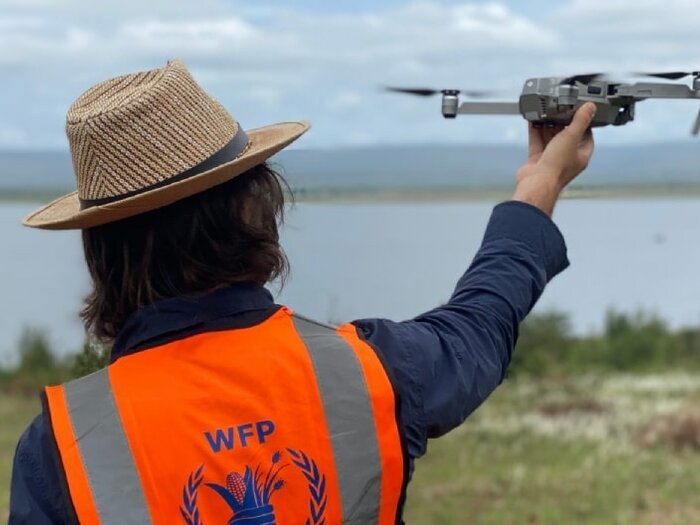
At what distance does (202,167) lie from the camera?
1.86 m

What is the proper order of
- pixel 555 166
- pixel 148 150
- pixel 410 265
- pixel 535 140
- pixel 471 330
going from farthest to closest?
1. pixel 410 265
2. pixel 535 140
3. pixel 555 166
4. pixel 471 330
5. pixel 148 150

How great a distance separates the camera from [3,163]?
237 inches

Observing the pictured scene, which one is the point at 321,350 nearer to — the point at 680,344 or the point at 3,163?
the point at 3,163

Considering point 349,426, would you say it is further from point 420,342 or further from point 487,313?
point 487,313

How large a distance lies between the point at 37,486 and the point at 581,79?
3.80ft

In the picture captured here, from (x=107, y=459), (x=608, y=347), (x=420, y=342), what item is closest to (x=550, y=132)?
(x=420, y=342)

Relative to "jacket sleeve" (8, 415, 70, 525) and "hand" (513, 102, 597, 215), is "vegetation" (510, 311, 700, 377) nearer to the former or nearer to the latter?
"hand" (513, 102, 597, 215)

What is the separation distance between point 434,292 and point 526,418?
19.0 ft

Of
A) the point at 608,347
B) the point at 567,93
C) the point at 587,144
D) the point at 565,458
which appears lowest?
the point at 608,347

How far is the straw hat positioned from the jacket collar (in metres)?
0.16

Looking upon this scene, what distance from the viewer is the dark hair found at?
6.13 ft

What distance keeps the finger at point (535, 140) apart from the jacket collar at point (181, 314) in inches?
26.0

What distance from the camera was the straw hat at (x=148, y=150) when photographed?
1.82m

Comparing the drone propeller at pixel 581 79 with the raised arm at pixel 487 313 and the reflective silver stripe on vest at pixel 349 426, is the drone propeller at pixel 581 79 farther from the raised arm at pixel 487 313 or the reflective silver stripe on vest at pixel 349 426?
the reflective silver stripe on vest at pixel 349 426
